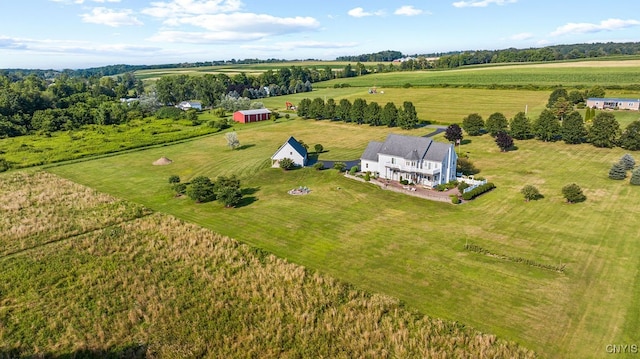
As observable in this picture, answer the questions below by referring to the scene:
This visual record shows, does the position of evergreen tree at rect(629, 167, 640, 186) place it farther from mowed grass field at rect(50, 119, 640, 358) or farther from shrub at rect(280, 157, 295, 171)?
shrub at rect(280, 157, 295, 171)

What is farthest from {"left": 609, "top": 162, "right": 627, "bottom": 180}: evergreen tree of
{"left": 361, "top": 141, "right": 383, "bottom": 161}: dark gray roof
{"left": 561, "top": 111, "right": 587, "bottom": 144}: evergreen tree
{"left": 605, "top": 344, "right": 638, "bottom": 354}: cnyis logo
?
{"left": 605, "top": 344, "right": 638, "bottom": 354}: cnyis logo

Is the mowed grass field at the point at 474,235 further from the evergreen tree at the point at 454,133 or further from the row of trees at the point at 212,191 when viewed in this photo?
the evergreen tree at the point at 454,133

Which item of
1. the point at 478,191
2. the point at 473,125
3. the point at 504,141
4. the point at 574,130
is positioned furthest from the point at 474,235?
the point at 473,125

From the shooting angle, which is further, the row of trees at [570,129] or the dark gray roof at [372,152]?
the row of trees at [570,129]

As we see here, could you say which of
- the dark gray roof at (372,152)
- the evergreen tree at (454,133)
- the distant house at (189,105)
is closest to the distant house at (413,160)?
the dark gray roof at (372,152)

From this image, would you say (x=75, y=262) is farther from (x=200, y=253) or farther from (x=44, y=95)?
(x=44, y=95)

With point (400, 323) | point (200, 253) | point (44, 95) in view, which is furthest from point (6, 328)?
point (44, 95)
